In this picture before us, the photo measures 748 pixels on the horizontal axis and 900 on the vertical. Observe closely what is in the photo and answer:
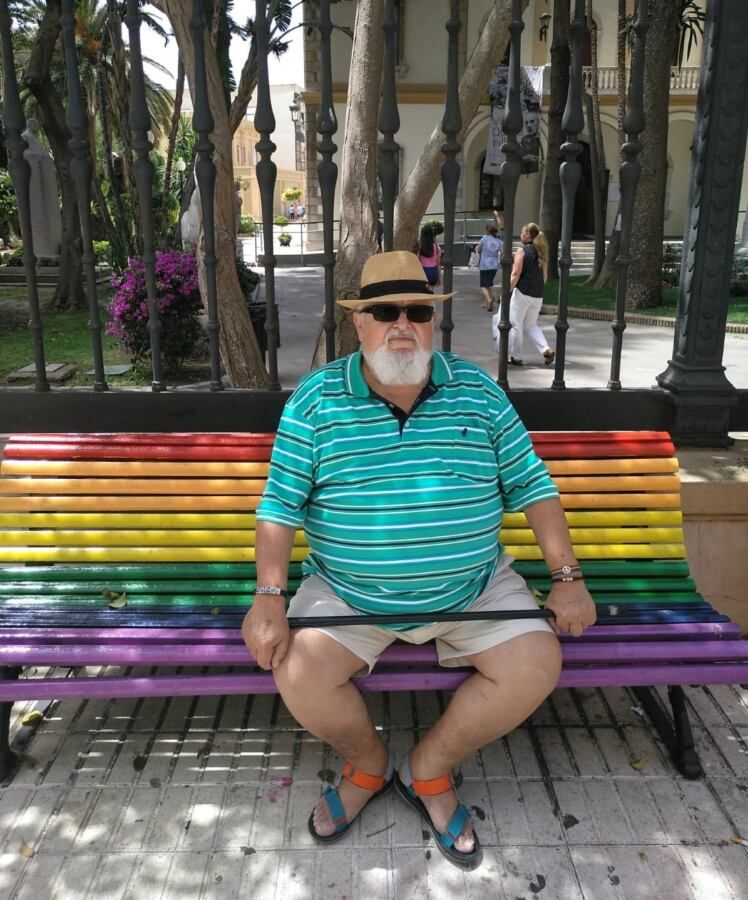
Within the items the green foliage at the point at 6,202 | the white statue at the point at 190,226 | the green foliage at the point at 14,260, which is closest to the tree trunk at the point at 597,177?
the white statue at the point at 190,226

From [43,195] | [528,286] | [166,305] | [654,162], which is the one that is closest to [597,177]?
[654,162]

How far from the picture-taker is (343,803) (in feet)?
7.46

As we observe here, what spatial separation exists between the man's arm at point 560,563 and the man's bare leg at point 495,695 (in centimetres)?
8

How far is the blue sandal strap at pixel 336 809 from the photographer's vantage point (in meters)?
2.24

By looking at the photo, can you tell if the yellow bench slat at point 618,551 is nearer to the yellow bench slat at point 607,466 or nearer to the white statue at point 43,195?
the yellow bench slat at point 607,466

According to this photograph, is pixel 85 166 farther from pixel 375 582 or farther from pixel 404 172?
pixel 404 172

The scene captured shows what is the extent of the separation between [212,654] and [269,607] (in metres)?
0.23

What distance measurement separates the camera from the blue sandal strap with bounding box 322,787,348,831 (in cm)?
224

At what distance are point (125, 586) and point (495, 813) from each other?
1315mm

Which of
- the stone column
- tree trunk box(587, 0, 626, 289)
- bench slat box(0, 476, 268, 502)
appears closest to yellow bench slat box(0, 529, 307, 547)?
bench slat box(0, 476, 268, 502)

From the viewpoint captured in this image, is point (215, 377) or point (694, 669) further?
point (215, 377)

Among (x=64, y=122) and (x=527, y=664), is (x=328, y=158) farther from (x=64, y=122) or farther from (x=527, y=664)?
(x=64, y=122)

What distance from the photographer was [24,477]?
2771 mm

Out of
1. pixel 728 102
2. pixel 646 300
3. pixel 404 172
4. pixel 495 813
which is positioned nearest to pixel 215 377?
pixel 495 813
